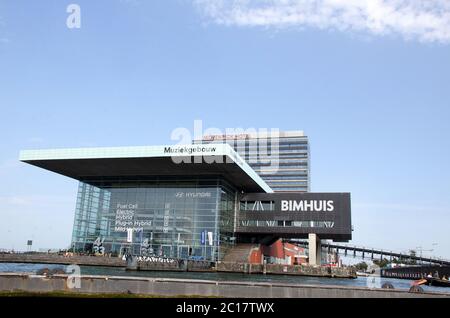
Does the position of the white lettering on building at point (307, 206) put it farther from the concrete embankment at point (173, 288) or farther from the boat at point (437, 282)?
the concrete embankment at point (173, 288)

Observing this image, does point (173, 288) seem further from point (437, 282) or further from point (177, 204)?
point (177, 204)

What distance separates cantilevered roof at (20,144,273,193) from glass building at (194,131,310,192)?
95.9 metres

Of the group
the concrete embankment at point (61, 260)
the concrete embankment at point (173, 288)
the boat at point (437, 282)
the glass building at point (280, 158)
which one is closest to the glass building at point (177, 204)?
the concrete embankment at point (61, 260)

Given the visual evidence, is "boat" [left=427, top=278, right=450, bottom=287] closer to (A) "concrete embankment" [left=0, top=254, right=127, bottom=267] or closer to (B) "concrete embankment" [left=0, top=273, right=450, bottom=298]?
(A) "concrete embankment" [left=0, top=254, right=127, bottom=267]

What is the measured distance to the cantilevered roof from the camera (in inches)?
2598

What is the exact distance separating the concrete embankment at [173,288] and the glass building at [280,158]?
157 metres

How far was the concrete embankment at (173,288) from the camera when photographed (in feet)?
51.0

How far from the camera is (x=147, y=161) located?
69.9 meters

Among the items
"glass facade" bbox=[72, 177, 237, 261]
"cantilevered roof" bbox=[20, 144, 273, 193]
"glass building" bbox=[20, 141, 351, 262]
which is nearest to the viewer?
"cantilevered roof" bbox=[20, 144, 273, 193]

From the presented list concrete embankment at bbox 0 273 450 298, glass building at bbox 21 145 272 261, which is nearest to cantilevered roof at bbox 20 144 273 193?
glass building at bbox 21 145 272 261
